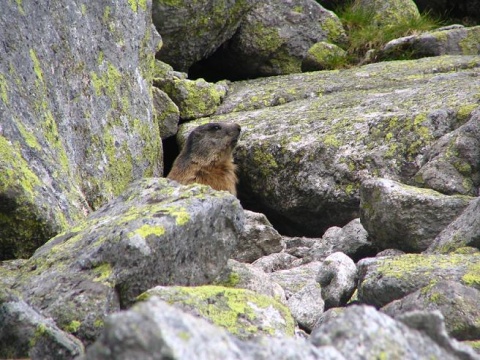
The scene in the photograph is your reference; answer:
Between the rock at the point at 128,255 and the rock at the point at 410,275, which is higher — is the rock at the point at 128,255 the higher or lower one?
the higher one

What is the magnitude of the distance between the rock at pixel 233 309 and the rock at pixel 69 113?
6.00 feet

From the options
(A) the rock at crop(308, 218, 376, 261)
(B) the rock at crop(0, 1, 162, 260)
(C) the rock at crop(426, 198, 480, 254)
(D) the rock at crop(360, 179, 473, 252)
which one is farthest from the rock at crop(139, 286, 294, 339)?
(A) the rock at crop(308, 218, 376, 261)

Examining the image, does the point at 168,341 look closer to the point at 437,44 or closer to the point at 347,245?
the point at 347,245

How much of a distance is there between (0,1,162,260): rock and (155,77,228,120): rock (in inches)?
30.3

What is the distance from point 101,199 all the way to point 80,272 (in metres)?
3.40

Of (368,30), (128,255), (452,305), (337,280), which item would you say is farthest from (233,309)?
(368,30)

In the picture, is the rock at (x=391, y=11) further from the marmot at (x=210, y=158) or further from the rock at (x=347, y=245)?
the rock at (x=347, y=245)

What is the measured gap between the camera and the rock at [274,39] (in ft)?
42.7

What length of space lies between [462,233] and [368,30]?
8440 mm

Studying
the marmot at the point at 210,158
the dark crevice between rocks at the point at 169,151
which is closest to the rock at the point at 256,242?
the marmot at the point at 210,158

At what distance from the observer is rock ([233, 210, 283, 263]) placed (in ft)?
25.3

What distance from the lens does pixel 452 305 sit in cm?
416

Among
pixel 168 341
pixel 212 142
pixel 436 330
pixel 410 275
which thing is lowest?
pixel 212 142

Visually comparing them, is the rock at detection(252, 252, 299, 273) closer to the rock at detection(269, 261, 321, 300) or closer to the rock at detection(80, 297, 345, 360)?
the rock at detection(269, 261, 321, 300)
